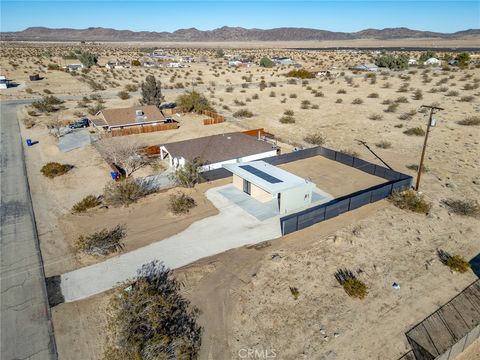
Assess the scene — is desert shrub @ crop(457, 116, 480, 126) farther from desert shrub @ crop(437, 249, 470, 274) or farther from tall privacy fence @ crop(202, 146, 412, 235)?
desert shrub @ crop(437, 249, 470, 274)

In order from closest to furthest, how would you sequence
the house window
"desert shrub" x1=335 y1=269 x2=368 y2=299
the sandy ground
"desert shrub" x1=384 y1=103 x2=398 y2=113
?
the sandy ground → "desert shrub" x1=335 y1=269 x2=368 y2=299 → the house window → "desert shrub" x1=384 y1=103 x2=398 y2=113

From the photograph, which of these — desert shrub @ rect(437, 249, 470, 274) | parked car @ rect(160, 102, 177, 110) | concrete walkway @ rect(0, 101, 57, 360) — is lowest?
concrete walkway @ rect(0, 101, 57, 360)

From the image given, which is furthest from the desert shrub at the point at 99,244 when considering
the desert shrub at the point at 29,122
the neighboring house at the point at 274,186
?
the desert shrub at the point at 29,122

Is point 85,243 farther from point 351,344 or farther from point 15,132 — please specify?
point 15,132

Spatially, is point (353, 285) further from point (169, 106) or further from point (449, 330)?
point (169, 106)

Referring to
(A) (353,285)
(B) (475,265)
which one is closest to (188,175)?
(A) (353,285)

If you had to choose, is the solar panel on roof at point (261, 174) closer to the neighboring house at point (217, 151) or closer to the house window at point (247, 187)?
the house window at point (247, 187)

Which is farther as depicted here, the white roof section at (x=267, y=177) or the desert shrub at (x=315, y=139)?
the desert shrub at (x=315, y=139)

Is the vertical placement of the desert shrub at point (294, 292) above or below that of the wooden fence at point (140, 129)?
below

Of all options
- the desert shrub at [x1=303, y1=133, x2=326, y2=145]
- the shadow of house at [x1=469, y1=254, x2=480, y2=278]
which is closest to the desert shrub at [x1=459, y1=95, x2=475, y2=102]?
the desert shrub at [x1=303, y1=133, x2=326, y2=145]
